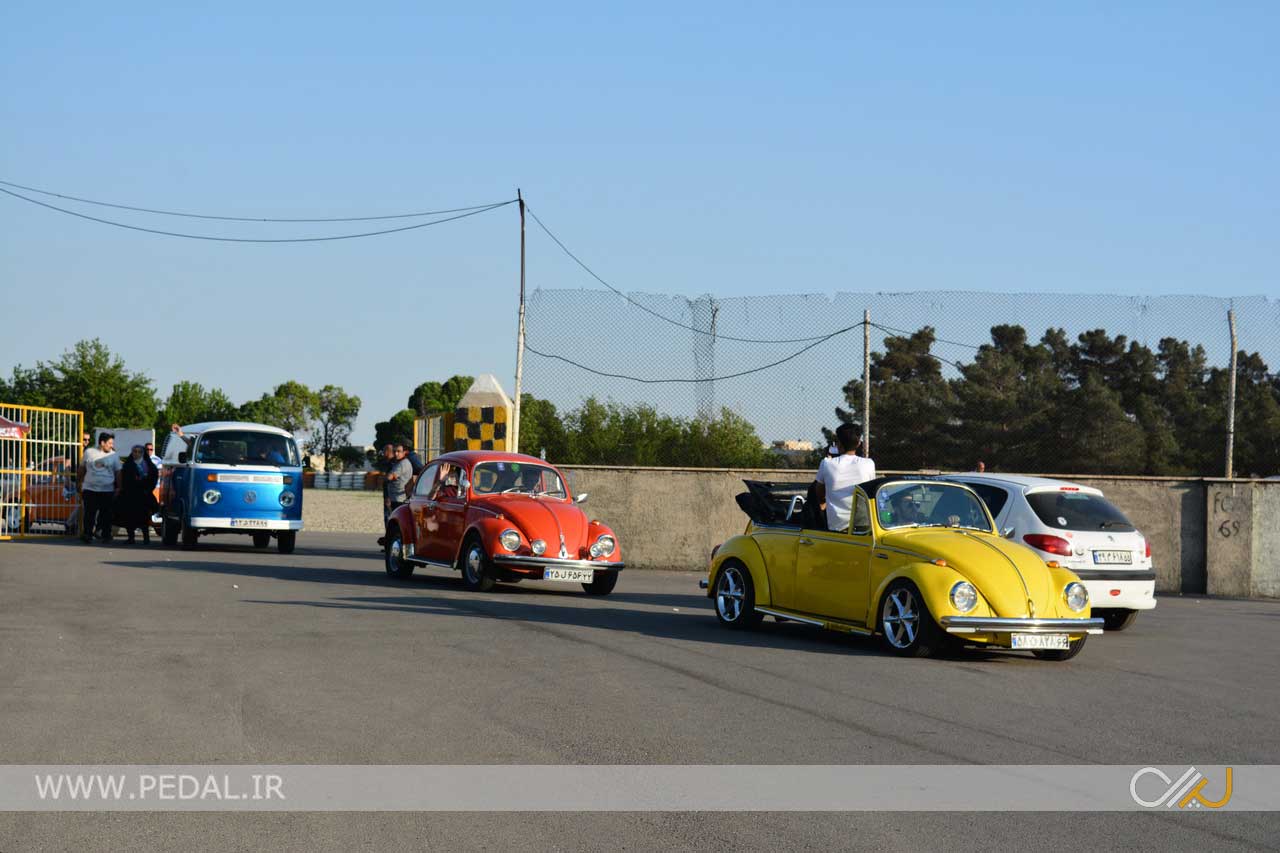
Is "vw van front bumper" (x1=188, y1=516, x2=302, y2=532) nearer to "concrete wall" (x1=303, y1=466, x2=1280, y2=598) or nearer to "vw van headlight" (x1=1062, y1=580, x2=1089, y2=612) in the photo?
"concrete wall" (x1=303, y1=466, x2=1280, y2=598)

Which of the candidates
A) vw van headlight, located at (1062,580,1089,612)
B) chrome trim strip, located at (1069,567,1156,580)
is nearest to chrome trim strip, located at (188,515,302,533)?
chrome trim strip, located at (1069,567,1156,580)

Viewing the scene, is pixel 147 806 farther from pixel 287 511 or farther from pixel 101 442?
pixel 101 442

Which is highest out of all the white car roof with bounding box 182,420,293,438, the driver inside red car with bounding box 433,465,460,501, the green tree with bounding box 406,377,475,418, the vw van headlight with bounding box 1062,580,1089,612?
the green tree with bounding box 406,377,475,418

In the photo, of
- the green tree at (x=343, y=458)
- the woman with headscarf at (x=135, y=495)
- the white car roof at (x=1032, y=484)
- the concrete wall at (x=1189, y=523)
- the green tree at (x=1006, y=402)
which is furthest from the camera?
the green tree at (x=343, y=458)

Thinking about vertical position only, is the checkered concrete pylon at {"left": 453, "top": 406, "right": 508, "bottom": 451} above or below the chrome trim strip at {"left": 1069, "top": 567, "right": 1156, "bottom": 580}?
above

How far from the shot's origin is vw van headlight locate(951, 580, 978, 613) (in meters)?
10.9

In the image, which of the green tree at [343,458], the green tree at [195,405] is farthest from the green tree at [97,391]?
the green tree at [343,458]

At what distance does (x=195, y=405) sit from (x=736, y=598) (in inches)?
4561

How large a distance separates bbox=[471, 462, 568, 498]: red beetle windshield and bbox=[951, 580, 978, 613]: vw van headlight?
773 centimetres

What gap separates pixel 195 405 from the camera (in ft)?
401

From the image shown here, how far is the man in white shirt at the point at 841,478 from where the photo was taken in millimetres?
12469

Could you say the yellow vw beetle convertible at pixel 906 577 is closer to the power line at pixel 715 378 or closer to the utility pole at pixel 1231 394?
the power line at pixel 715 378

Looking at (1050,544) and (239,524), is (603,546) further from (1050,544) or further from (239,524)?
(239,524)

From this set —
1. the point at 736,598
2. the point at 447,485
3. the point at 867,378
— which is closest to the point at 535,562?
the point at 447,485
